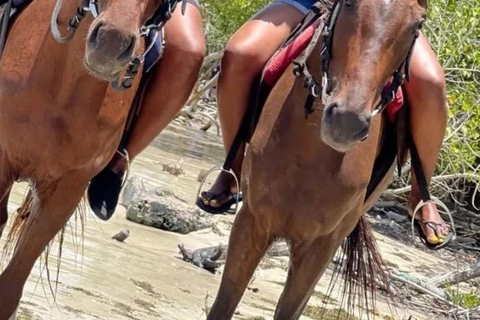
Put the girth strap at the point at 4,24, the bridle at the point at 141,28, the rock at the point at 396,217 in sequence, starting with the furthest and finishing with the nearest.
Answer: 1. the rock at the point at 396,217
2. the girth strap at the point at 4,24
3. the bridle at the point at 141,28

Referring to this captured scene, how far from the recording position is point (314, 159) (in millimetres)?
5406

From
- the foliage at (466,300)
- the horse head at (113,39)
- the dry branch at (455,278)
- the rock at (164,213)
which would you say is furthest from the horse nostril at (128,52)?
the dry branch at (455,278)

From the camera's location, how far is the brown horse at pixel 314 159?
4.81 m

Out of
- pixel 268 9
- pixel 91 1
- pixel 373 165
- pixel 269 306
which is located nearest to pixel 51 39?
pixel 91 1

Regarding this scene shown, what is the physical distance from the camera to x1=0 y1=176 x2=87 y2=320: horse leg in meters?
5.17

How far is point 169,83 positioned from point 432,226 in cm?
179

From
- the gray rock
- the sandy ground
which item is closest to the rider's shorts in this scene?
the sandy ground

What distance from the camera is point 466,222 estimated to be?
24922 millimetres

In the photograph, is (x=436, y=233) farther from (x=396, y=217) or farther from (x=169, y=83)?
(x=396, y=217)

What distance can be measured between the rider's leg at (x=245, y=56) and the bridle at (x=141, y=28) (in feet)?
2.79

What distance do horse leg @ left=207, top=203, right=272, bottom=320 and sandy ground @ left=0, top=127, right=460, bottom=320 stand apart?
1156mm

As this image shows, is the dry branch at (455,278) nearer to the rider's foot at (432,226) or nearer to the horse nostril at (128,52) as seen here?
the rider's foot at (432,226)

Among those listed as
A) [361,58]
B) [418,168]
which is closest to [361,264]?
[418,168]

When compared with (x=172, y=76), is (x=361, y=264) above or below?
below
